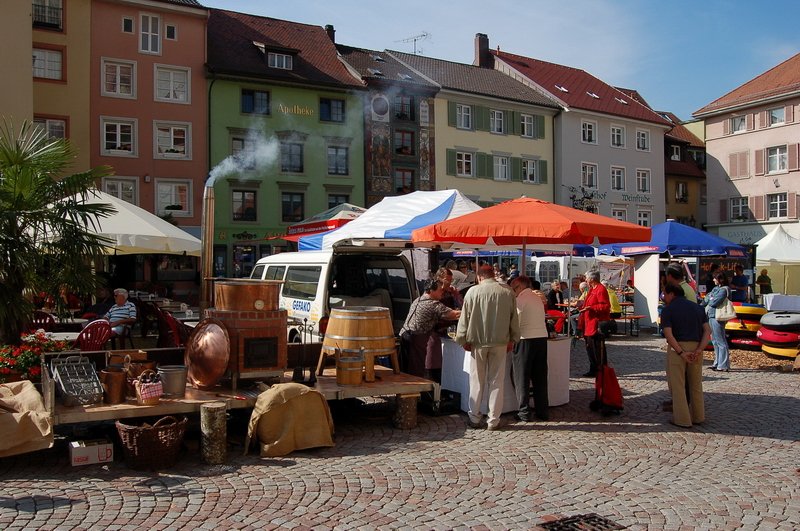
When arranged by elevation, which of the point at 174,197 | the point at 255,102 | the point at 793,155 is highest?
the point at 255,102

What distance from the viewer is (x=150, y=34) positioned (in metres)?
31.3

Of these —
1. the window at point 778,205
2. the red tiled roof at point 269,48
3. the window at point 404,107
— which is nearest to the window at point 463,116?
the window at point 404,107

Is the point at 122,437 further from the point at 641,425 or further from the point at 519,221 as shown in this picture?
the point at 641,425

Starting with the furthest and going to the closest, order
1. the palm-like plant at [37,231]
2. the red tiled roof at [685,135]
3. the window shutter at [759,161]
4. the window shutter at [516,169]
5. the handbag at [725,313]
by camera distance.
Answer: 1. the red tiled roof at [685,135]
2. the window shutter at [759,161]
3. the window shutter at [516,169]
4. the handbag at [725,313]
5. the palm-like plant at [37,231]

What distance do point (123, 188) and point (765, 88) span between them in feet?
123

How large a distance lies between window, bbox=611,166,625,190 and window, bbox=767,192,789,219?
28.2ft

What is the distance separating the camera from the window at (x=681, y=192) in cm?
5025

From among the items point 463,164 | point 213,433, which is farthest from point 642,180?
point 213,433

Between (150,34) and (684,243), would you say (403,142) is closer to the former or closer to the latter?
(150,34)

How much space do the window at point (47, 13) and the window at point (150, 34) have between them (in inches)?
127

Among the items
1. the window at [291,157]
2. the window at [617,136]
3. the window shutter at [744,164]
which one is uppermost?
the window at [617,136]

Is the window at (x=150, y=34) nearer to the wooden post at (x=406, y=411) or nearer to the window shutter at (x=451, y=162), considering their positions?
the window shutter at (x=451, y=162)

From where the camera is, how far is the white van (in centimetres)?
1027

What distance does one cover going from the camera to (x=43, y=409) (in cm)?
610
